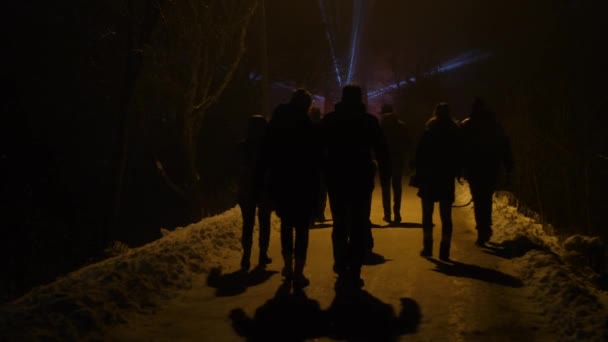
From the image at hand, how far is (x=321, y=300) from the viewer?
524 cm

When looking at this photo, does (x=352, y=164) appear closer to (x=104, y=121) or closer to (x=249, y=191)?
(x=249, y=191)

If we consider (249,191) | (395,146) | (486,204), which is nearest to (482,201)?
(486,204)

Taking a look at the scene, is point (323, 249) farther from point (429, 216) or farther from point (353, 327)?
point (353, 327)

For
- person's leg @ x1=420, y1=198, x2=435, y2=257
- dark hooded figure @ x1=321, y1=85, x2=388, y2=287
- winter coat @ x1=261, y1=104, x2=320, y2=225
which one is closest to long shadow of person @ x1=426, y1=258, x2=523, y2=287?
person's leg @ x1=420, y1=198, x2=435, y2=257

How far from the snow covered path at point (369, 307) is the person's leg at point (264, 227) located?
0.15m

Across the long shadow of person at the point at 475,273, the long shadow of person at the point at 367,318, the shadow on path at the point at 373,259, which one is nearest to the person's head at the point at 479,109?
→ the long shadow of person at the point at 475,273

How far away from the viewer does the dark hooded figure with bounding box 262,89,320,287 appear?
210 inches

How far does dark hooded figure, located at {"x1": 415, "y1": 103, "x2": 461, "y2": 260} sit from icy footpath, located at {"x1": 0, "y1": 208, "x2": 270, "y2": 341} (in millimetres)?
2801

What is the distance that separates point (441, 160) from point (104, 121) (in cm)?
1765

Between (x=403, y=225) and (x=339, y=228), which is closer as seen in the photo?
(x=339, y=228)

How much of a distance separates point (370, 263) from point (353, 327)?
2381 mm

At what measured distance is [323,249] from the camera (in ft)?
25.8

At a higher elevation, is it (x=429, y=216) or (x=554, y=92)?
(x=554, y=92)

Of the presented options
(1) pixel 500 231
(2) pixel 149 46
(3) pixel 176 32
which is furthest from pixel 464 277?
(3) pixel 176 32
